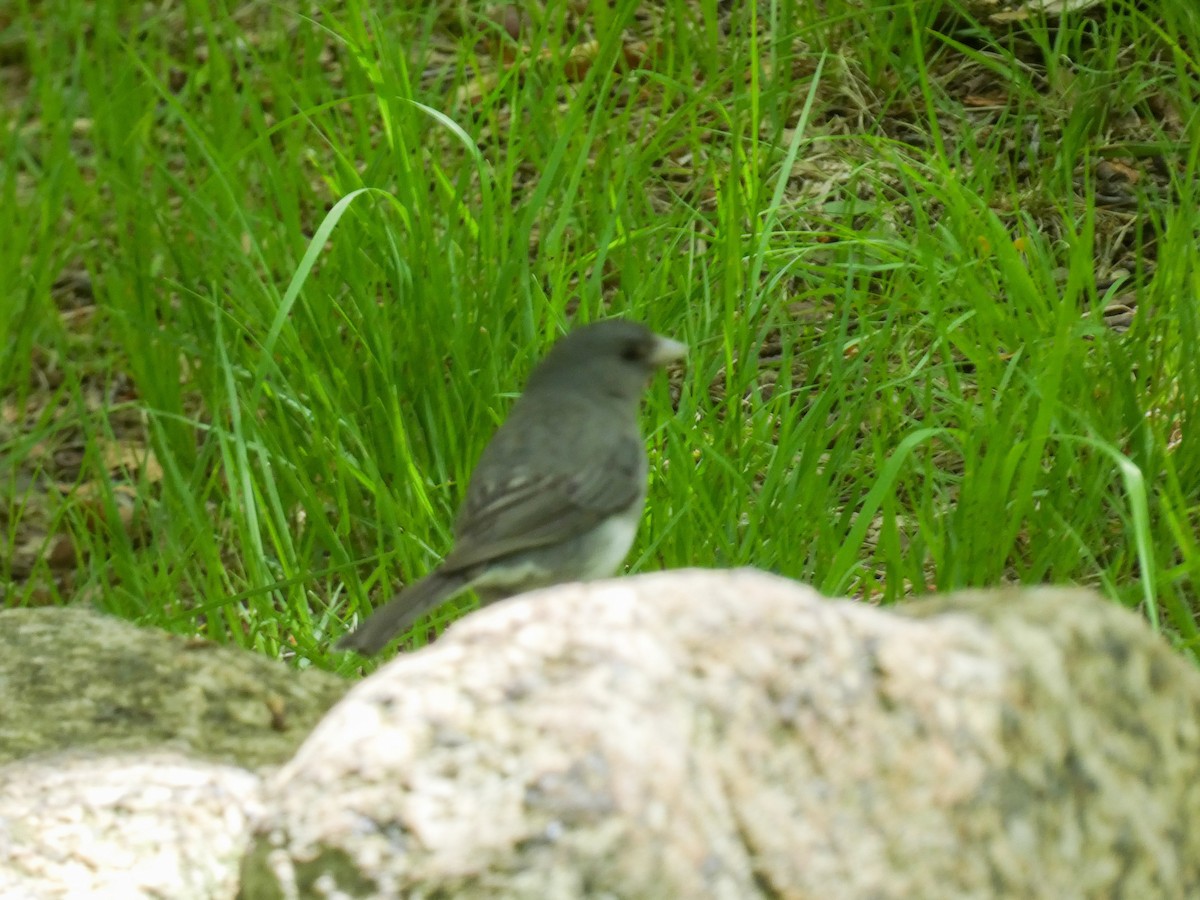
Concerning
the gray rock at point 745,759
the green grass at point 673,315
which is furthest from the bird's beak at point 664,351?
the gray rock at point 745,759

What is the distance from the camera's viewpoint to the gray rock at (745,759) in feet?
4.31

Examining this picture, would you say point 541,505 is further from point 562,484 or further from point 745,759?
point 745,759

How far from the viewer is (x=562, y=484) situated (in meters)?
2.17

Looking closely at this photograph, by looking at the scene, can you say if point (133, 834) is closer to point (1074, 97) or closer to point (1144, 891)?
point (1144, 891)

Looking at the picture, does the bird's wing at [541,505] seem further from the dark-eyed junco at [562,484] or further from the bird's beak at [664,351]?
the bird's beak at [664,351]

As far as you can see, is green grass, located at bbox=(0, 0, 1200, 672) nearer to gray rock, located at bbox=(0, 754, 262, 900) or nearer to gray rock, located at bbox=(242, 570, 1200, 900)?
gray rock, located at bbox=(242, 570, 1200, 900)

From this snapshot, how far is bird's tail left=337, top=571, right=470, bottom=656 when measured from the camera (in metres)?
1.93

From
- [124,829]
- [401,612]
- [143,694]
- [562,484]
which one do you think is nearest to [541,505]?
[562,484]

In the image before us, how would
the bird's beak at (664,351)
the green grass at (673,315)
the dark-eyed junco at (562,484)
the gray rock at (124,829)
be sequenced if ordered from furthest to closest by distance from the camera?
the green grass at (673,315)
the bird's beak at (664,351)
the dark-eyed junco at (562,484)
the gray rock at (124,829)

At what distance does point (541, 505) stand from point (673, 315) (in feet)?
2.68

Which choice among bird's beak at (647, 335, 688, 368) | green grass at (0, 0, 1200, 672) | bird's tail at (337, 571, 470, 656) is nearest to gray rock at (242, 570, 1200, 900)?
bird's tail at (337, 571, 470, 656)

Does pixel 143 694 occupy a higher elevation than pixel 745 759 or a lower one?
lower

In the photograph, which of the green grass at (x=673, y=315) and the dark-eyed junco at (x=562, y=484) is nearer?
the dark-eyed junco at (x=562, y=484)

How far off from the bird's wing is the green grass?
229 mm
